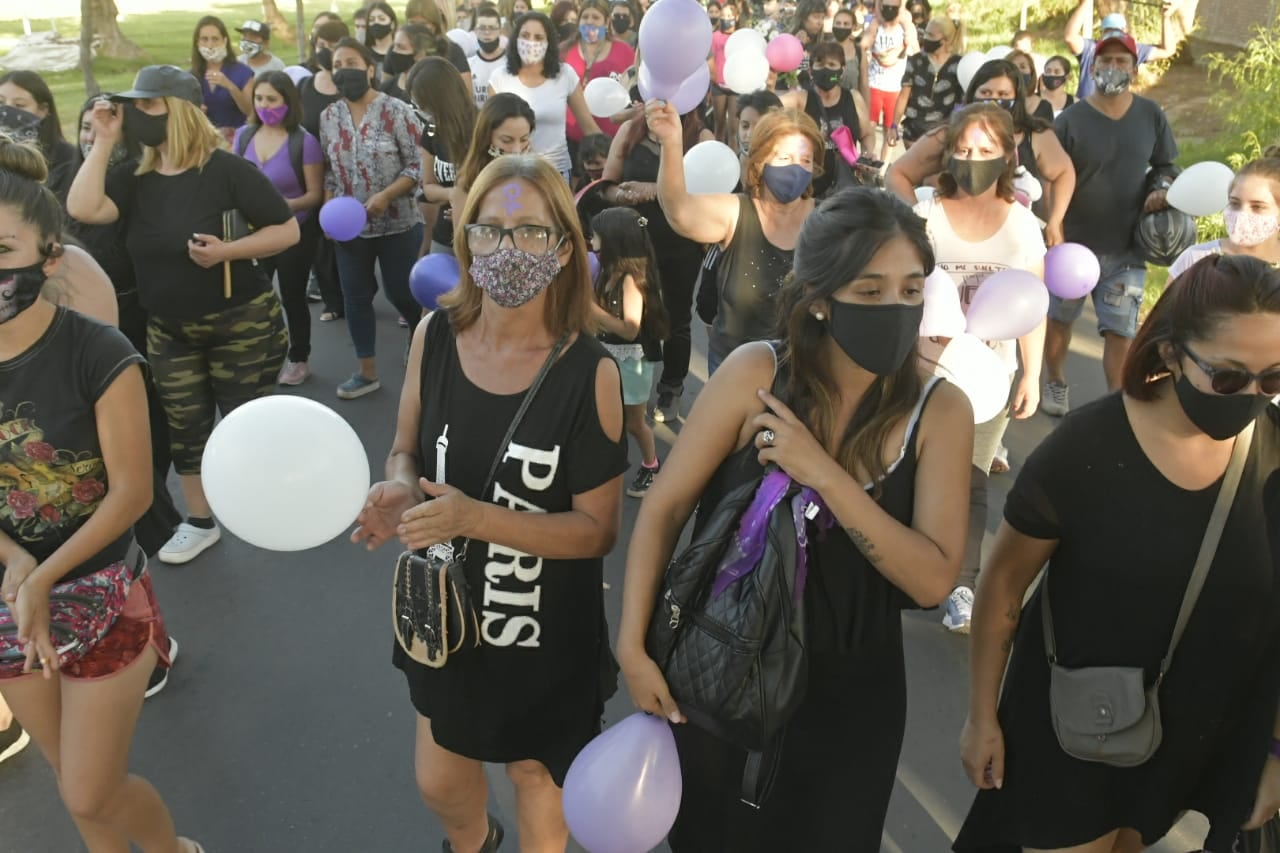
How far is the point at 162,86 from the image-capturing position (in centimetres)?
408

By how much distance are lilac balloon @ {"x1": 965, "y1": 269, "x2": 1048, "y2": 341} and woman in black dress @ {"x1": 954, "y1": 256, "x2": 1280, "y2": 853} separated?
1.70 m

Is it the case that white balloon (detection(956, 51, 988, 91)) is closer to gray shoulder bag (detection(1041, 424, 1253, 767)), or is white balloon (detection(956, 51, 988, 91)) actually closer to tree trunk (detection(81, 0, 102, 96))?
gray shoulder bag (detection(1041, 424, 1253, 767))

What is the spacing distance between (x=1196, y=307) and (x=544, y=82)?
5.72 meters

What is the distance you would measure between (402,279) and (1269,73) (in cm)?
870

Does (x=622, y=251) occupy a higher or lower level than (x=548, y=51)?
lower

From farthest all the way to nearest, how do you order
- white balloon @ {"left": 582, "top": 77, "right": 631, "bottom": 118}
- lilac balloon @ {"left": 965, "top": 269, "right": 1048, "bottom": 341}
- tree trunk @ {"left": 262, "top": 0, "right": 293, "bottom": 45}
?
tree trunk @ {"left": 262, "top": 0, "right": 293, "bottom": 45} < white balloon @ {"left": 582, "top": 77, "right": 631, "bottom": 118} < lilac balloon @ {"left": 965, "top": 269, "right": 1048, "bottom": 341}

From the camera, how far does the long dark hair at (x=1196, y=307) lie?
190 cm

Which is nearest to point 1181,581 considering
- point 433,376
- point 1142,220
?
point 433,376

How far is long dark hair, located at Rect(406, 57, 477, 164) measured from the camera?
6.09m

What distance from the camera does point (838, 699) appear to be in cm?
213

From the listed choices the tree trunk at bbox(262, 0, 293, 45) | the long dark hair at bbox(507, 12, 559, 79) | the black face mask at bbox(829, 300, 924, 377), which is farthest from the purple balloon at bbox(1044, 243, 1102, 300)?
the tree trunk at bbox(262, 0, 293, 45)

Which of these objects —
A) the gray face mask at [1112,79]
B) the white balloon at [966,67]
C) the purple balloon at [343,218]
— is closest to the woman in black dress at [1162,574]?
the gray face mask at [1112,79]

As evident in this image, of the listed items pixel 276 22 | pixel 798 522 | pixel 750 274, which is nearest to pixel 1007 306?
pixel 750 274

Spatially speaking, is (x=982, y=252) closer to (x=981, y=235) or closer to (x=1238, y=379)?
(x=981, y=235)
